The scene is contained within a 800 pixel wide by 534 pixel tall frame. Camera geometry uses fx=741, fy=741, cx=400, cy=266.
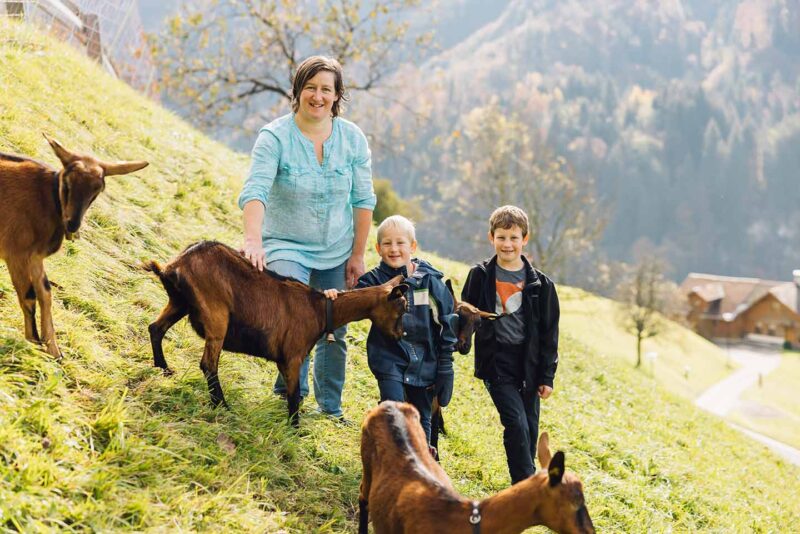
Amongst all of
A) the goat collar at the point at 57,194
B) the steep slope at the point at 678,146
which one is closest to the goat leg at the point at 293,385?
the goat collar at the point at 57,194

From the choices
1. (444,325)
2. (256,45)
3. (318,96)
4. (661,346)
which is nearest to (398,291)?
(444,325)

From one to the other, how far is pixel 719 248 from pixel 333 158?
405 ft

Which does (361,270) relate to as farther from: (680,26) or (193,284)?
(680,26)

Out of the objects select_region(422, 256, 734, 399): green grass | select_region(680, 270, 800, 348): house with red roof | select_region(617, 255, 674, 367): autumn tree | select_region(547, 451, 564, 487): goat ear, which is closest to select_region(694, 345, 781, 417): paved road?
select_region(422, 256, 734, 399): green grass

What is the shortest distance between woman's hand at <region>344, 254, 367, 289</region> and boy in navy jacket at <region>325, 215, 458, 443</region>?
235 mm

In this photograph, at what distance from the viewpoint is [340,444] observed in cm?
525

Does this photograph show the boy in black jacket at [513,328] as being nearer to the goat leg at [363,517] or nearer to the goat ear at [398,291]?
the goat ear at [398,291]

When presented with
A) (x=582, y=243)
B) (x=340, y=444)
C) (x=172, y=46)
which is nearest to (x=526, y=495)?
(x=340, y=444)

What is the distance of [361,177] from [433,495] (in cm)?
242

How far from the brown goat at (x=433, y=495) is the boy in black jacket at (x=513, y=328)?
145cm

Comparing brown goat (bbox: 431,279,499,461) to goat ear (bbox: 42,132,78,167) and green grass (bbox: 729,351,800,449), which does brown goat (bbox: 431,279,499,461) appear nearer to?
goat ear (bbox: 42,132,78,167)

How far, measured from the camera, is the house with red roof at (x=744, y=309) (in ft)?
210

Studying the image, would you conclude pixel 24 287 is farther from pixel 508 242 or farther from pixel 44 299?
pixel 508 242

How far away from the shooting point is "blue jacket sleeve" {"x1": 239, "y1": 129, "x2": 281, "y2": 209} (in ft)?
15.2
